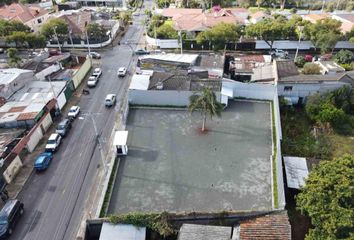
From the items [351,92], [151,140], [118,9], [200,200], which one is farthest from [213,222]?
[118,9]

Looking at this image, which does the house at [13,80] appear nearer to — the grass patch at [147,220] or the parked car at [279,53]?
the grass patch at [147,220]

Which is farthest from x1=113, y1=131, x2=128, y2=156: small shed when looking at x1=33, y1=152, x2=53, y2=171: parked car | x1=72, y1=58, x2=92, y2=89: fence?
x1=72, y1=58, x2=92, y2=89: fence

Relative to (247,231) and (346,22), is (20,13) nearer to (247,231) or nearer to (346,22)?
(247,231)

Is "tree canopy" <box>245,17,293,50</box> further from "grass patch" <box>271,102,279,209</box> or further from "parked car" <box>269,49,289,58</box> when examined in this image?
"grass patch" <box>271,102,279,209</box>

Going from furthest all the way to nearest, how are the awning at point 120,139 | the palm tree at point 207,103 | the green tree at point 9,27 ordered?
the green tree at point 9,27 < the palm tree at point 207,103 < the awning at point 120,139

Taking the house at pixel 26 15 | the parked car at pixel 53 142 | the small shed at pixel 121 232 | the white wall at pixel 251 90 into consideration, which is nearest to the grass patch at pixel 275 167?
the white wall at pixel 251 90

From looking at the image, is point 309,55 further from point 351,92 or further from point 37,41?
point 37,41
